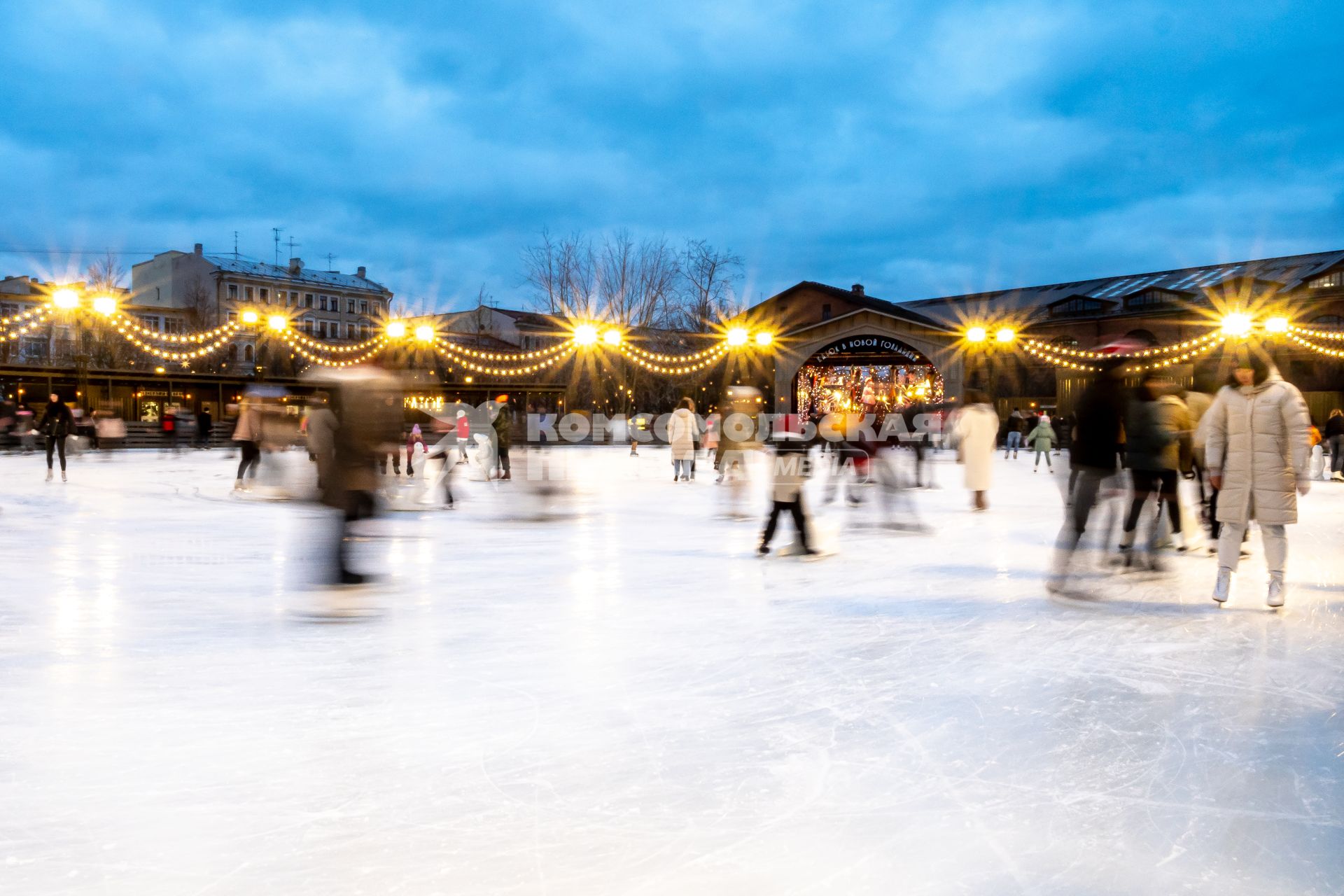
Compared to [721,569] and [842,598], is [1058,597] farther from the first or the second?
[721,569]

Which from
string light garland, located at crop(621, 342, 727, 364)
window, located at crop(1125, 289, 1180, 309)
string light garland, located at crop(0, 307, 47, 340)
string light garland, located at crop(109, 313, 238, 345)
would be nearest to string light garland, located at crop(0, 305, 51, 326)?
string light garland, located at crop(0, 307, 47, 340)

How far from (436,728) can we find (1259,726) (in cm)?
253

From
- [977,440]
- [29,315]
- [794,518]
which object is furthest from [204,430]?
[794,518]

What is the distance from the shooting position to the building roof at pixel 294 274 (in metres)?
65.7

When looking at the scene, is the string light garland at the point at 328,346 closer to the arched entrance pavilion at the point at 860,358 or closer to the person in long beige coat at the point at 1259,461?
the arched entrance pavilion at the point at 860,358

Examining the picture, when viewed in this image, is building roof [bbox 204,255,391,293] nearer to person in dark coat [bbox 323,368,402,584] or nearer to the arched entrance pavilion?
the arched entrance pavilion

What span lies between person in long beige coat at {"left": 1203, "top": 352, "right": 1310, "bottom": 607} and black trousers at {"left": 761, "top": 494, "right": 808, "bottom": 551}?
8.37 feet

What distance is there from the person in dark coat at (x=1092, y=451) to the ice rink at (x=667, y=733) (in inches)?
12.8

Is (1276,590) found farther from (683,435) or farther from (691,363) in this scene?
(691,363)

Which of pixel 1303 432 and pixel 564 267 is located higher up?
pixel 564 267

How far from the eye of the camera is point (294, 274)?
68438mm

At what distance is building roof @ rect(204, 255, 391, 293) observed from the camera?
6569cm

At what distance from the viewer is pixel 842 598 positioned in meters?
5.29

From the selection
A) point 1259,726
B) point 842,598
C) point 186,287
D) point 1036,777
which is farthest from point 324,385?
point 186,287
